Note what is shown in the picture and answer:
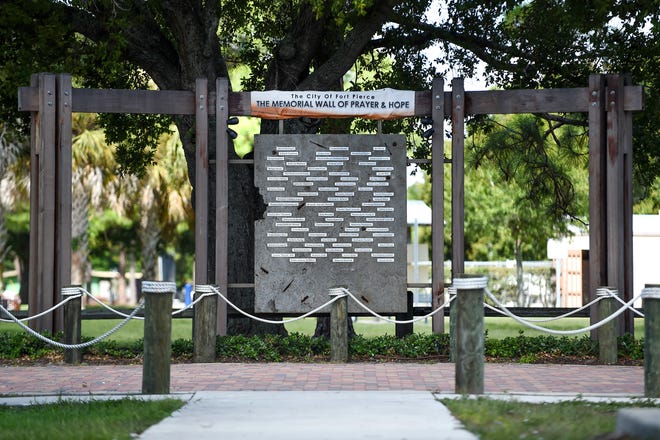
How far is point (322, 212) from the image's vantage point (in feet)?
50.6

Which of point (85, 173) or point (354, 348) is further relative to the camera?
point (85, 173)

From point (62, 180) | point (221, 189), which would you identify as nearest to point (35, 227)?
point (62, 180)

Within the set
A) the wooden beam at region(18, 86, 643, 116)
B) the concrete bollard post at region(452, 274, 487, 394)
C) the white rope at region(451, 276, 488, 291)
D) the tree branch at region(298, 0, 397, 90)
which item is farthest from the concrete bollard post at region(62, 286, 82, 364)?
the white rope at region(451, 276, 488, 291)

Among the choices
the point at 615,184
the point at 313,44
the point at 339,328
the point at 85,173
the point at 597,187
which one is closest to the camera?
the point at 339,328

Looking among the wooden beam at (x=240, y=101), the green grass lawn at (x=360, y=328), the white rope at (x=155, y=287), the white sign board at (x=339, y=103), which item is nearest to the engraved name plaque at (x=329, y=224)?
the white sign board at (x=339, y=103)

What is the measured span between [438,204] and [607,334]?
2827mm

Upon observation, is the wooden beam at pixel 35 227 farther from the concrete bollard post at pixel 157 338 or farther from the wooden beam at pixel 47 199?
the concrete bollard post at pixel 157 338

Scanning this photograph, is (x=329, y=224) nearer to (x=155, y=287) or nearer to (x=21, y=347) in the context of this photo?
(x=21, y=347)

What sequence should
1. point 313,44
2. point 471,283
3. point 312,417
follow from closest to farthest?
→ point 312,417, point 471,283, point 313,44

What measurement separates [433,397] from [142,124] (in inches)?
553

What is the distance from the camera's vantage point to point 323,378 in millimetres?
11867

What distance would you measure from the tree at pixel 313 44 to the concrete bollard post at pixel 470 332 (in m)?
7.47

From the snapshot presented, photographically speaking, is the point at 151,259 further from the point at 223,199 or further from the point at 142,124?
the point at 223,199

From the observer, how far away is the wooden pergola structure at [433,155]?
598 inches
